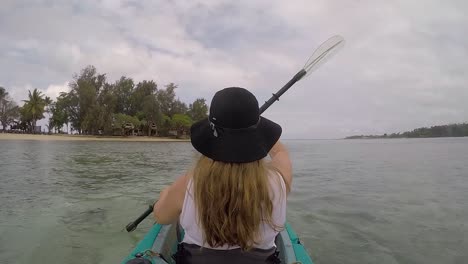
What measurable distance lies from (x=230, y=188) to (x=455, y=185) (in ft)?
43.2

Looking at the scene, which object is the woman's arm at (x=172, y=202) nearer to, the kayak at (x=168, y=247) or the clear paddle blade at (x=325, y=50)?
the kayak at (x=168, y=247)

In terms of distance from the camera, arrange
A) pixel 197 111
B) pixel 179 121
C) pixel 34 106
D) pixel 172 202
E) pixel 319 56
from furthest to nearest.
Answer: pixel 197 111, pixel 179 121, pixel 34 106, pixel 319 56, pixel 172 202

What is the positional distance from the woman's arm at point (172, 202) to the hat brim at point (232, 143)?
227mm

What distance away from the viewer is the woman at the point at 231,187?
1754 millimetres

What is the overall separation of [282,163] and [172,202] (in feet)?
2.34

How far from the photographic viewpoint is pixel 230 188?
176 centimetres

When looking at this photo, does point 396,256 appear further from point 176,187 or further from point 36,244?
point 36,244

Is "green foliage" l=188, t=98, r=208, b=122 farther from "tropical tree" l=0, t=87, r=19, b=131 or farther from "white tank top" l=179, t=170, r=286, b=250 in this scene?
"white tank top" l=179, t=170, r=286, b=250

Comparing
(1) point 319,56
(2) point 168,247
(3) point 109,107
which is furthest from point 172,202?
(3) point 109,107

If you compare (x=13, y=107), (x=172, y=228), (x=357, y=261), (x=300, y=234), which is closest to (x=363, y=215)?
(x=300, y=234)

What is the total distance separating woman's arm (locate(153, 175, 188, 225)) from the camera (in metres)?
1.86

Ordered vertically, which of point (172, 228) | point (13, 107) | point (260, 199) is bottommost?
point (172, 228)

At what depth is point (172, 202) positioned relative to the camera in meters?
1.88

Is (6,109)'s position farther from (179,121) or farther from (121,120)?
(179,121)
